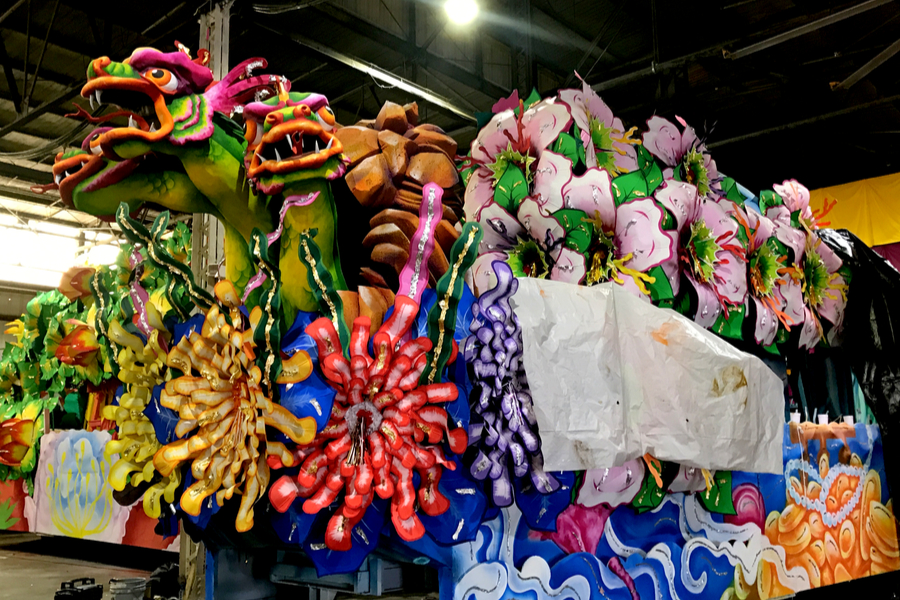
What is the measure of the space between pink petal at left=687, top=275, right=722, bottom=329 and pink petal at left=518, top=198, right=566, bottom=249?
61cm

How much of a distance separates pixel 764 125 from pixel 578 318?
25.0 feet

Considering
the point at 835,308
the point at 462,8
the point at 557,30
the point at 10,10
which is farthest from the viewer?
the point at 557,30

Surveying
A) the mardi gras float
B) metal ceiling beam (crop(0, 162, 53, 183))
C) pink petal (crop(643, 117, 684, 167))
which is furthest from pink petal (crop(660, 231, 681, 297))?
metal ceiling beam (crop(0, 162, 53, 183))

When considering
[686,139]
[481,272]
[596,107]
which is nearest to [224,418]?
[481,272]

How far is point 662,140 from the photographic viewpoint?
304cm

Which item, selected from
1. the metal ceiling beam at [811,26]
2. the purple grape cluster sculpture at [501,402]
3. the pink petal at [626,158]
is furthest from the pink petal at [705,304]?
the metal ceiling beam at [811,26]

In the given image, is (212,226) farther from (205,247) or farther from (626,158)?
(626,158)

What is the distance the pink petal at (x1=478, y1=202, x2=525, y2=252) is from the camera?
2650 millimetres

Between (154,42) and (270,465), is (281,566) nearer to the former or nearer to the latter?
(270,465)

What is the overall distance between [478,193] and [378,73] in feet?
13.7

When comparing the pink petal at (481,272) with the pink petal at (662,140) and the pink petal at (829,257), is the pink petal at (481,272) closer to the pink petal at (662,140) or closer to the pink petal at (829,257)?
the pink petal at (662,140)

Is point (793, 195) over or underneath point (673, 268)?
over

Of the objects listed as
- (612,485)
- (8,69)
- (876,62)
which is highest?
(8,69)

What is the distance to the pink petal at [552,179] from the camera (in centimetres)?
255
